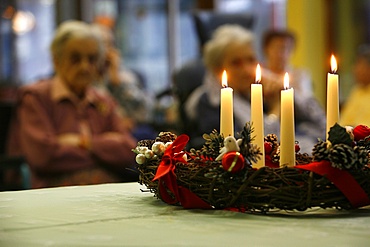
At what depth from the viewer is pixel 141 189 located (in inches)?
59.3

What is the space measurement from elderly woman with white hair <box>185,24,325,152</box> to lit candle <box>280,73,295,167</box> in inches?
82.0

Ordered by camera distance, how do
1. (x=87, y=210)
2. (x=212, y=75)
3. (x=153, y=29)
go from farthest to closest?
(x=153, y=29) → (x=212, y=75) → (x=87, y=210)

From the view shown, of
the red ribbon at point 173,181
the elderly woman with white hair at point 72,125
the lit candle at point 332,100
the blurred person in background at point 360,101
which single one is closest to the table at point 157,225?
the red ribbon at point 173,181

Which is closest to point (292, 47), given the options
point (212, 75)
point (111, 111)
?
point (212, 75)

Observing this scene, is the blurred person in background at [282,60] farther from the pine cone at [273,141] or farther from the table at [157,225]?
the table at [157,225]

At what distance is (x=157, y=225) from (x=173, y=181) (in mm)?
141

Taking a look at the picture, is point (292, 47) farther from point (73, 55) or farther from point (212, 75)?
point (73, 55)

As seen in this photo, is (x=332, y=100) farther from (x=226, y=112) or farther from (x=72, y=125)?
(x=72, y=125)

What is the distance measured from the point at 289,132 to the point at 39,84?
2304 mm

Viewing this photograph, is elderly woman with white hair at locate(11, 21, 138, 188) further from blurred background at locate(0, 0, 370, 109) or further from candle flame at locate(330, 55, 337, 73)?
blurred background at locate(0, 0, 370, 109)

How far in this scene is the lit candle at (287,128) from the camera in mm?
1217

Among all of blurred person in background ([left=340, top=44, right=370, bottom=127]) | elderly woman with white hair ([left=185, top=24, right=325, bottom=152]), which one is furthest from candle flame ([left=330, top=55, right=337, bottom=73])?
blurred person in background ([left=340, top=44, right=370, bottom=127])

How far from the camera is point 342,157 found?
1146 mm

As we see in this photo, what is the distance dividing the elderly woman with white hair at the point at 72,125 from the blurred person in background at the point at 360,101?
159cm
